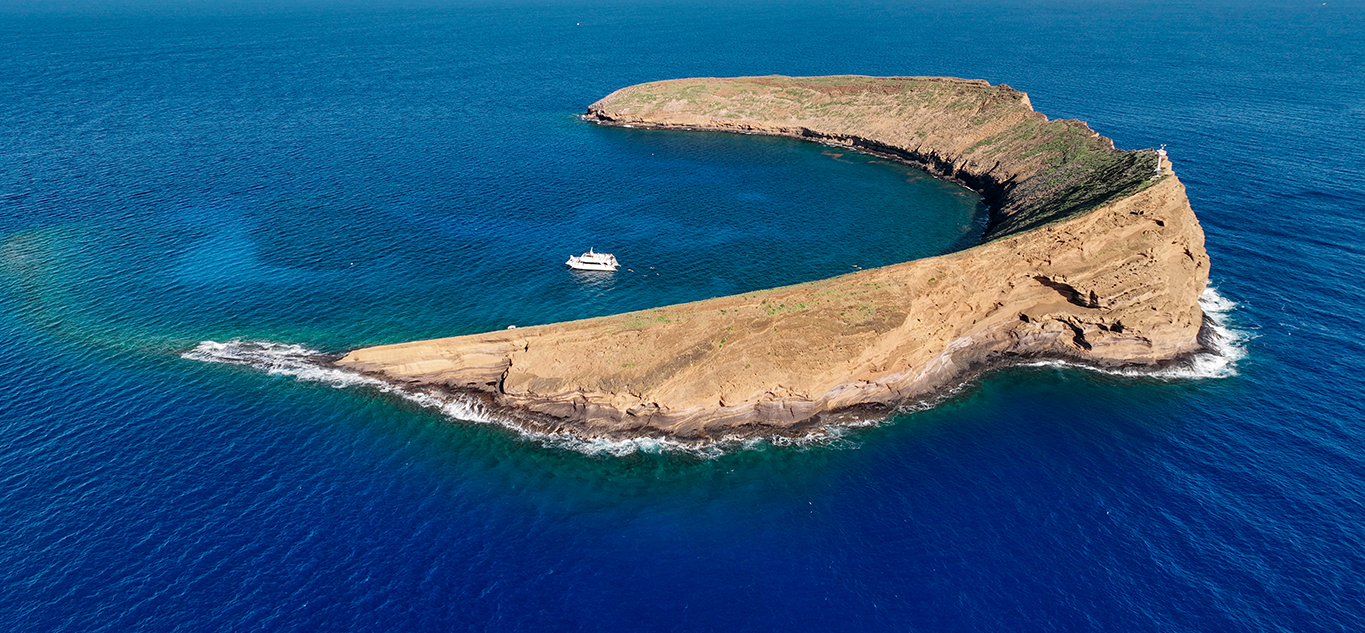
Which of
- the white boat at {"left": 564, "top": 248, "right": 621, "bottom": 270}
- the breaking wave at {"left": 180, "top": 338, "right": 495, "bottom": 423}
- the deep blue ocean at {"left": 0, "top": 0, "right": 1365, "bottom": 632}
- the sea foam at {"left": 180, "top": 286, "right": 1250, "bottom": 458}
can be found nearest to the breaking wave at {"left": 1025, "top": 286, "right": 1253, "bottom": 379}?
the sea foam at {"left": 180, "top": 286, "right": 1250, "bottom": 458}

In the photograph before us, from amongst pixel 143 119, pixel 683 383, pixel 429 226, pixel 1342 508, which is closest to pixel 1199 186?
pixel 1342 508

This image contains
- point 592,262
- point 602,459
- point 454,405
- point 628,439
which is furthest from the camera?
point 592,262

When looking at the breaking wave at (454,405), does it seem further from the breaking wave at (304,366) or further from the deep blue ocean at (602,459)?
the deep blue ocean at (602,459)

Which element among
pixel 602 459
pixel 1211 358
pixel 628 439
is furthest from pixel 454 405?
pixel 1211 358

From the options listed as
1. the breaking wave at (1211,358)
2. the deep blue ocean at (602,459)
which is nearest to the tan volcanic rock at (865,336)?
the breaking wave at (1211,358)

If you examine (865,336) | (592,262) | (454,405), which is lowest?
(454,405)

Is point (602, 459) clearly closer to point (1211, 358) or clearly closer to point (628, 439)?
point (628, 439)

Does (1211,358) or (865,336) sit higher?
(865,336)

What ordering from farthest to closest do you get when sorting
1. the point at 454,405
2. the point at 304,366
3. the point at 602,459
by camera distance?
1. the point at 304,366
2. the point at 454,405
3. the point at 602,459

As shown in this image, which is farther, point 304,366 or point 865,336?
point 304,366
